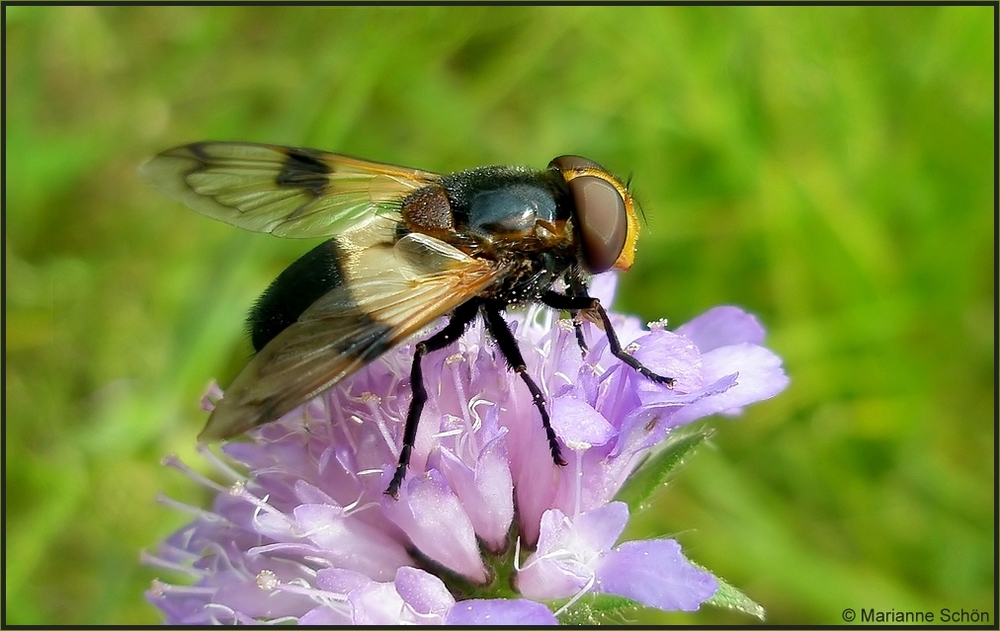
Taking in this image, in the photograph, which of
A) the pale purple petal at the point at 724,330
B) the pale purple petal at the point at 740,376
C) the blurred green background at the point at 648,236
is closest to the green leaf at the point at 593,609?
the pale purple petal at the point at 740,376

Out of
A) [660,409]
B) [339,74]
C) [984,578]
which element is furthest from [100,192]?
[984,578]

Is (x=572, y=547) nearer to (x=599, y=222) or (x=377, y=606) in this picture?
(x=377, y=606)

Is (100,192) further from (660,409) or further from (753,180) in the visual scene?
(660,409)

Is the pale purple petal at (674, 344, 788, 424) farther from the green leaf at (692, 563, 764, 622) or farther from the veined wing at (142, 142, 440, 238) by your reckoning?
the veined wing at (142, 142, 440, 238)

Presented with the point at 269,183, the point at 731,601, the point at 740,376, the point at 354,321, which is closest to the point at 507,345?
the point at 354,321

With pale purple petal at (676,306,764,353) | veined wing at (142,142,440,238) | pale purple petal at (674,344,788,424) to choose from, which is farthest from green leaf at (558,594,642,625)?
veined wing at (142,142,440,238)

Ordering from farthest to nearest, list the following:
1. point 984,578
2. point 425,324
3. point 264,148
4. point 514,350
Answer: point 984,578, point 264,148, point 514,350, point 425,324

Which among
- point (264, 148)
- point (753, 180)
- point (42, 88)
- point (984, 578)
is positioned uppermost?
point (753, 180)
